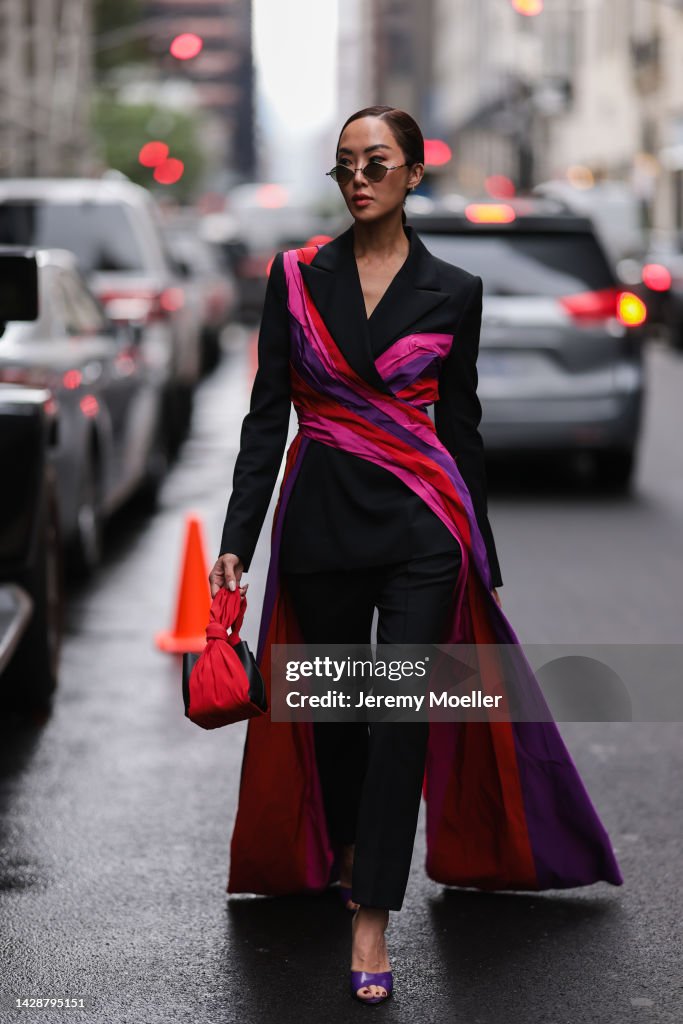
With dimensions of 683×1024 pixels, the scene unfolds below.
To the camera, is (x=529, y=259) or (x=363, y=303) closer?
(x=363, y=303)

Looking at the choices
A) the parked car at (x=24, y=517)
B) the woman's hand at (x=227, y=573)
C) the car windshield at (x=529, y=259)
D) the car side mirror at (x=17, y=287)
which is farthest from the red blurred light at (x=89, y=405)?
the woman's hand at (x=227, y=573)

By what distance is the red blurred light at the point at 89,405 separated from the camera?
850cm

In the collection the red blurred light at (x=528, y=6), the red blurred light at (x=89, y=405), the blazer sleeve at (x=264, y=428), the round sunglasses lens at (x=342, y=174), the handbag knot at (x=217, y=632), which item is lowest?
the red blurred light at (x=89, y=405)

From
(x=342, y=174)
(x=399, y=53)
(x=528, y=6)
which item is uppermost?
(x=528, y=6)

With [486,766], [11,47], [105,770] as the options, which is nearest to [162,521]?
[105,770]

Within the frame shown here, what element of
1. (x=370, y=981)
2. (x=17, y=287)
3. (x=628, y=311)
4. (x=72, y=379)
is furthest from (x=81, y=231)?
(x=370, y=981)

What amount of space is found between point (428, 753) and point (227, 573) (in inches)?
29.5

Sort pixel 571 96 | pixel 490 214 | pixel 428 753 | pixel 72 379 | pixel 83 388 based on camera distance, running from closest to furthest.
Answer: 1. pixel 428 753
2. pixel 72 379
3. pixel 83 388
4. pixel 490 214
5. pixel 571 96

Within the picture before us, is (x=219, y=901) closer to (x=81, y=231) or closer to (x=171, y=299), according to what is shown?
(x=81, y=231)

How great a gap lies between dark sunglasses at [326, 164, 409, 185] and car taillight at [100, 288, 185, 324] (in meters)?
8.19

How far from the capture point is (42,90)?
42906 mm

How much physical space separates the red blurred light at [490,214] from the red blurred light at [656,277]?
15.4 meters

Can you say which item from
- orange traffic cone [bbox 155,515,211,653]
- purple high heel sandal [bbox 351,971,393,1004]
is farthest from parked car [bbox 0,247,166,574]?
purple high heel sandal [bbox 351,971,393,1004]

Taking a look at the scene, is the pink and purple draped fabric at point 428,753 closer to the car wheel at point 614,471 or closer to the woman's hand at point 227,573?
the woman's hand at point 227,573
